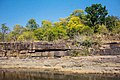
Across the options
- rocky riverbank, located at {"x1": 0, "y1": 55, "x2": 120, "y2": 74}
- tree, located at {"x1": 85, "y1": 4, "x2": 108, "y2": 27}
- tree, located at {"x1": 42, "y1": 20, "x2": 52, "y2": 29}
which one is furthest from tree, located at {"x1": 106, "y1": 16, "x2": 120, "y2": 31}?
rocky riverbank, located at {"x1": 0, "y1": 55, "x2": 120, "y2": 74}

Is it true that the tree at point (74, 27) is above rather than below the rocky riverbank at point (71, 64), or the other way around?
above

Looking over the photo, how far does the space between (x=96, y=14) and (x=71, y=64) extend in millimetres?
23013

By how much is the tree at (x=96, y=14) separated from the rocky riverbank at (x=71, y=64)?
20670 mm

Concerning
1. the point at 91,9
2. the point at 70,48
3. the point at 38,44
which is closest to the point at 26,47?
the point at 38,44

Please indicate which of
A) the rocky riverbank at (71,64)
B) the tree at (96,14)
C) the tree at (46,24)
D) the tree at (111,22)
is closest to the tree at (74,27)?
the tree at (96,14)

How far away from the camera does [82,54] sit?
84.5 feet

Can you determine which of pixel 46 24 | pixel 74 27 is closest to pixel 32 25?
pixel 46 24

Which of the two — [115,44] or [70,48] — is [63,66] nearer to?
[70,48]

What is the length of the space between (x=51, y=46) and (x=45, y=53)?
1.21 m

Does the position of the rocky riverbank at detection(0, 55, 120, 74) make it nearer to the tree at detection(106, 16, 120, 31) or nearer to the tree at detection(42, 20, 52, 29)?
the tree at detection(106, 16, 120, 31)

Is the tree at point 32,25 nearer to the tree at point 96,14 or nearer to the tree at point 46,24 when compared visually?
the tree at point 46,24

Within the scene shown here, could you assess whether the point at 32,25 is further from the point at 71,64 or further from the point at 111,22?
the point at 71,64

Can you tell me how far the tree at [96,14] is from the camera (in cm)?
4339

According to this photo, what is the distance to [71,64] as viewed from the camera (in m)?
22.7
